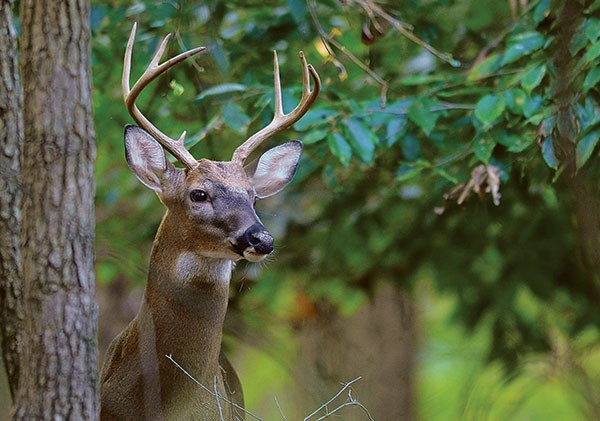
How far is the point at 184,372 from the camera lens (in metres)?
4.92

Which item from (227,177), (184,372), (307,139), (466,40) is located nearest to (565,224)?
(466,40)

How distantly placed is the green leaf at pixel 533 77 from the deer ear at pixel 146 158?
1.82m

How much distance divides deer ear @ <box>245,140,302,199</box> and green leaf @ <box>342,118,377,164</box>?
409 mm

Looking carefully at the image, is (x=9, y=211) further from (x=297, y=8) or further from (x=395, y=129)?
(x=395, y=129)

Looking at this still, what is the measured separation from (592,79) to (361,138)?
1.26 meters

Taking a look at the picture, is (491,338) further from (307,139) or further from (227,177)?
(227,177)

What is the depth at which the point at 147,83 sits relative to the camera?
510cm

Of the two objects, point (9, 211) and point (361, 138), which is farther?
point (361, 138)

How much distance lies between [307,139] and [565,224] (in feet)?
8.27

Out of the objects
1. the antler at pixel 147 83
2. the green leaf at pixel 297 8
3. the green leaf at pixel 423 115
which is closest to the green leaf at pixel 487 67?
the green leaf at pixel 423 115

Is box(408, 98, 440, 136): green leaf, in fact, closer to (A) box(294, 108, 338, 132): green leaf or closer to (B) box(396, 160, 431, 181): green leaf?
(B) box(396, 160, 431, 181): green leaf

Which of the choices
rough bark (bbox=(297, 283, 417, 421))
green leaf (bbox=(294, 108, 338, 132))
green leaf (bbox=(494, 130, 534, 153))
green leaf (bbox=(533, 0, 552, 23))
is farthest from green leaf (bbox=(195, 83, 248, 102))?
rough bark (bbox=(297, 283, 417, 421))

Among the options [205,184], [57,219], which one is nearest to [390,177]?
[205,184]

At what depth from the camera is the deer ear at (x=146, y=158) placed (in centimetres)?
546
